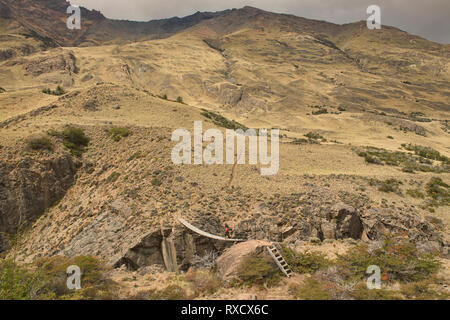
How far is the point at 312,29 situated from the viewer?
7594 inches

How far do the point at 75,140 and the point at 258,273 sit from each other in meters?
20.3

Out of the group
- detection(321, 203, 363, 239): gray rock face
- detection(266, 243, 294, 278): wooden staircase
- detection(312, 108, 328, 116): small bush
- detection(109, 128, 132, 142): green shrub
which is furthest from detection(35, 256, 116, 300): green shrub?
detection(312, 108, 328, 116): small bush

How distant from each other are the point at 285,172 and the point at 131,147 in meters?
12.7

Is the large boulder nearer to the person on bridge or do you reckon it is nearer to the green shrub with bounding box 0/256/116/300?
the person on bridge

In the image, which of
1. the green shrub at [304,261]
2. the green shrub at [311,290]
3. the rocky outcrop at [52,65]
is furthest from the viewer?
the rocky outcrop at [52,65]

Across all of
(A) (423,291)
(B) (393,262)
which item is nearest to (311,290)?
(A) (423,291)

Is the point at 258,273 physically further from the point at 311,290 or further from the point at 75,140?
the point at 75,140

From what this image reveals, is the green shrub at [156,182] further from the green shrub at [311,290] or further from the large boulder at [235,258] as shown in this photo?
the green shrub at [311,290]

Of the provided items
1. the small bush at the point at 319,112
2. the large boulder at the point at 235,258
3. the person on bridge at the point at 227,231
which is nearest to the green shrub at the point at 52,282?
the large boulder at the point at 235,258

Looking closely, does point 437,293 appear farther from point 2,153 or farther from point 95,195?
point 2,153

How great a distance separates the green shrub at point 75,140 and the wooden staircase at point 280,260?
18140 mm

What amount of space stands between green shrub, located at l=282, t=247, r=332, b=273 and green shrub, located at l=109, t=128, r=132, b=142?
17.6 metres

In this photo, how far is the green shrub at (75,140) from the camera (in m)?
22.1

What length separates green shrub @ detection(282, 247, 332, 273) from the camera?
35.5ft
